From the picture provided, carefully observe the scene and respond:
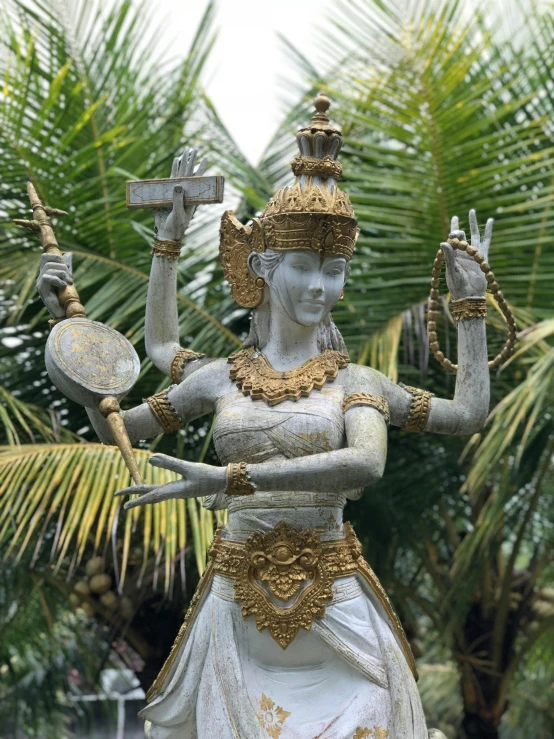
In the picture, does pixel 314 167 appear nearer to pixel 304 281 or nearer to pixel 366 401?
pixel 304 281

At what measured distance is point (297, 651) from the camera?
5090 mm

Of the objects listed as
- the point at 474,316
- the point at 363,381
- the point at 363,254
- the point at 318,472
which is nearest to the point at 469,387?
the point at 474,316

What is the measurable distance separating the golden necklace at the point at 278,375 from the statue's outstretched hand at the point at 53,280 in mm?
663

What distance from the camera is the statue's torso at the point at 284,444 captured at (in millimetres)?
5098

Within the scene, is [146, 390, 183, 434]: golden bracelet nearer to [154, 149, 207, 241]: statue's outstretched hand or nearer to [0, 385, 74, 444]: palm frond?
[154, 149, 207, 241]: statue's outstretched hand

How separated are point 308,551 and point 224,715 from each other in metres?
0.62

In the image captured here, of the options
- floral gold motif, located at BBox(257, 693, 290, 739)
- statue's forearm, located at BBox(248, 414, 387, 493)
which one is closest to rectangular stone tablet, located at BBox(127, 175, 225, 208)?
statue's forearm, located at BBox(248, 414, 387, 493)

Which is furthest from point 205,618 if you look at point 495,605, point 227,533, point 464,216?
point 495,605

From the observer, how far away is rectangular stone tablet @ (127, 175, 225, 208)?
5.43 meters

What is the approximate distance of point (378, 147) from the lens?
9.16 meters

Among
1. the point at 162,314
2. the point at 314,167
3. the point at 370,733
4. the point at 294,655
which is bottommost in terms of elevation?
the point at 370,733

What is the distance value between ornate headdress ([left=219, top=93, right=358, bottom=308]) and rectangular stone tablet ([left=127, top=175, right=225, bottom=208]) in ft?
0.60

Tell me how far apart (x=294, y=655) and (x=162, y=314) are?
1379mm

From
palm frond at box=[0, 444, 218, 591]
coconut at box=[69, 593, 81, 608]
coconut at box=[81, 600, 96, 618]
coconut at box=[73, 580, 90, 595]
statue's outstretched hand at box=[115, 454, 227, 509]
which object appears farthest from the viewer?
coconut at box=[69, 593, 81, 608]
